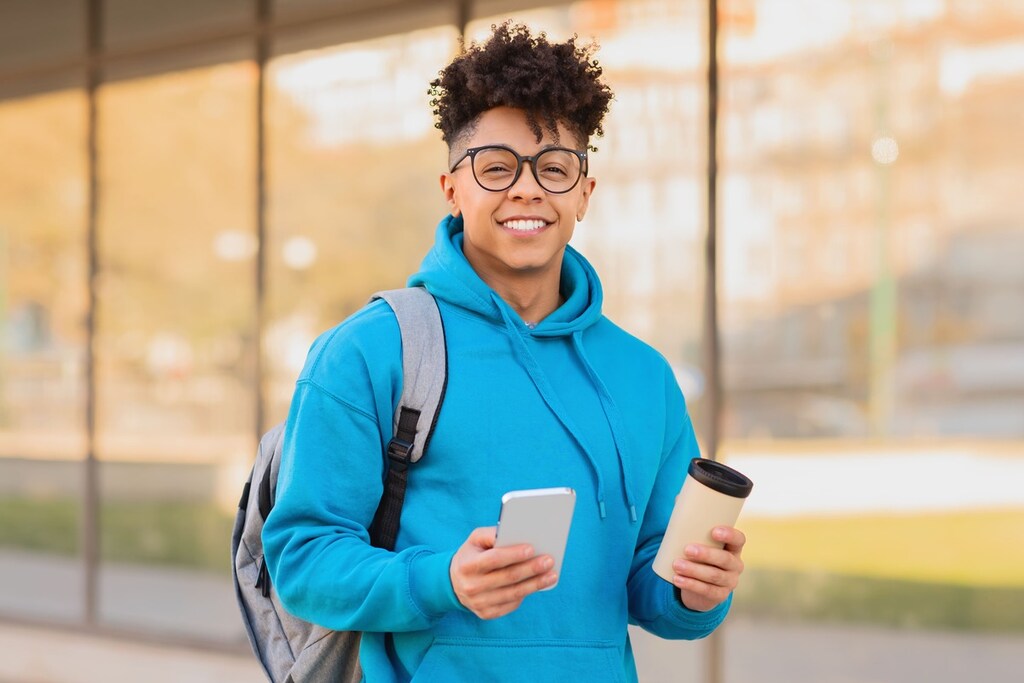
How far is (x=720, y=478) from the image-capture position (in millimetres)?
1889

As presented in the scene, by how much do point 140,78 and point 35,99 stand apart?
93cm

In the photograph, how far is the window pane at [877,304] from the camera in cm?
452

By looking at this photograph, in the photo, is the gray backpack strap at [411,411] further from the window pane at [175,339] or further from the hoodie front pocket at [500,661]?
the window pane at [175,339]

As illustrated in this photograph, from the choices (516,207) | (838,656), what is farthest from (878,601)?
(516,207)

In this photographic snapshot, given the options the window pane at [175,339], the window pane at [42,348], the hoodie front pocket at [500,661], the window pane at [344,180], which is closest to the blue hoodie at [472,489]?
the hoodie front pocket at [500,661]

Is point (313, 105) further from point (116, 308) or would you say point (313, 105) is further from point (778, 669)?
point (778, 669)

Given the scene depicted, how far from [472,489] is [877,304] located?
10.1ft

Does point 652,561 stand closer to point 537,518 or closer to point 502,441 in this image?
point 502,441

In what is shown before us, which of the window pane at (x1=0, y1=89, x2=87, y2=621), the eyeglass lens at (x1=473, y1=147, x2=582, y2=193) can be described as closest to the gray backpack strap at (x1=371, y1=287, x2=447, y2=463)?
the eyeglass lens at (x1=473, y1=147, x2=582, y2=193)

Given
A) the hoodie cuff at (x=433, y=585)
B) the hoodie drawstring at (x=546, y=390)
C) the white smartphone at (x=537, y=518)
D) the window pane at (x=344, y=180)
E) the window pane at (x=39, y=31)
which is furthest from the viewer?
the window pane at (x=39, y=31)

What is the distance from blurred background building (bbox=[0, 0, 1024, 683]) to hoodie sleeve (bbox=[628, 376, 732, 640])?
2571 mm

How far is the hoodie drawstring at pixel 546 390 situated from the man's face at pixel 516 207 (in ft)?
0.29

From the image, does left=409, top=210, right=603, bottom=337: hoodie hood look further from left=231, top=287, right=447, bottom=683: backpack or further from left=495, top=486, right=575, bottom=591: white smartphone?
left=495, top=486, right=575, bottom=591: white smartphone

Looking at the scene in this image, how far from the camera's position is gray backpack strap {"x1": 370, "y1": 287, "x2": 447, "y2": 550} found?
6.44 feet
